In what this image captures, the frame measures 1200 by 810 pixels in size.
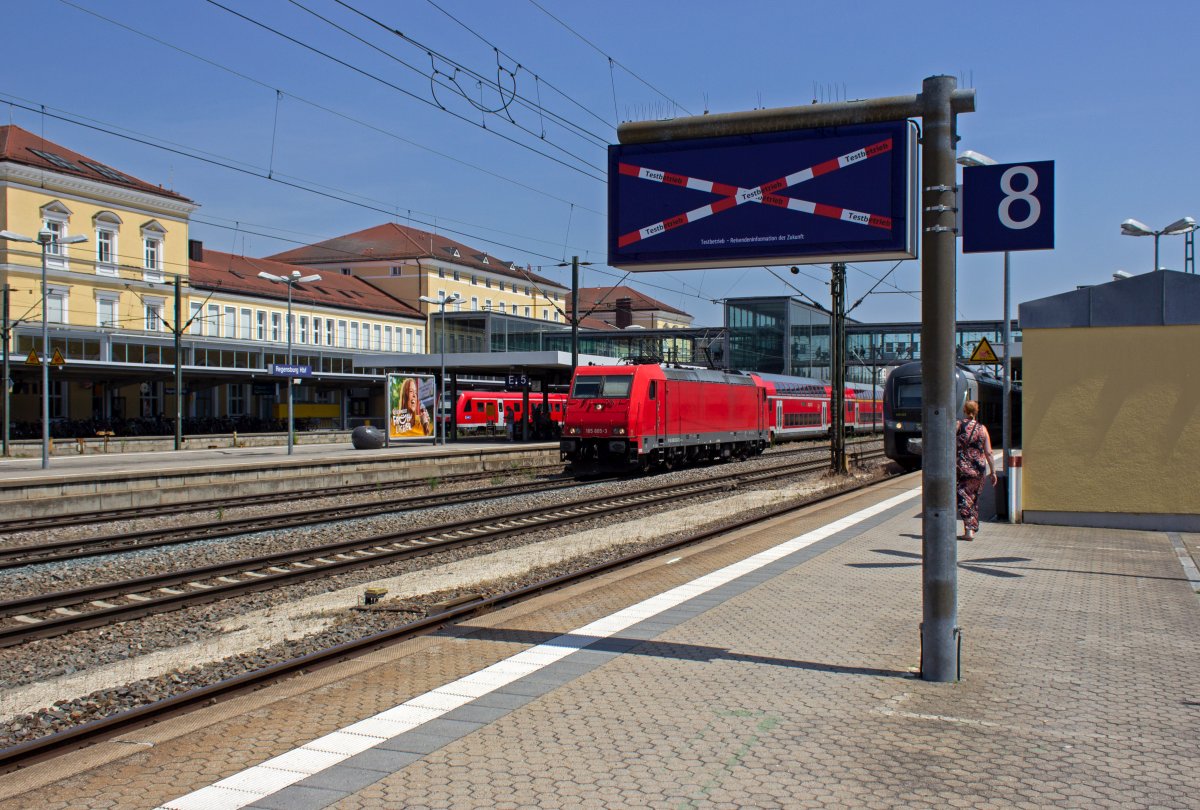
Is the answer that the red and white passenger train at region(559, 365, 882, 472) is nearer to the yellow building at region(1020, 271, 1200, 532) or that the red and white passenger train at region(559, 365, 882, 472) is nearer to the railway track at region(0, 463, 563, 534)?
Answer: the railway track at region(0, 463, 563, 534)

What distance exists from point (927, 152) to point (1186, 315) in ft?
29.4

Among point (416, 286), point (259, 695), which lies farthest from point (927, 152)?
point (416, 286)

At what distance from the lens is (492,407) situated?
55906 millimetres

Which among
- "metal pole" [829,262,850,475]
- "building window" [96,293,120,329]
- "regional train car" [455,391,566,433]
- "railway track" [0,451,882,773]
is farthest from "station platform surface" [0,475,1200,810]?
"building window" [96,293,120,329]

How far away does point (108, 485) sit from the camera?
2339 centimetres

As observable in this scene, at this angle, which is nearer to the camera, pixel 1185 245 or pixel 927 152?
pixel 927 152

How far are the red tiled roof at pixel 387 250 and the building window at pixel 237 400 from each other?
83.5 feet

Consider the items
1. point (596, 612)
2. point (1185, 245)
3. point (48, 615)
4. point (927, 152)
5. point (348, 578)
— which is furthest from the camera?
point (1185, 245)

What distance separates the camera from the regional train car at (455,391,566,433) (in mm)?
53062

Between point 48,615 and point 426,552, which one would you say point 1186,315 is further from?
Result: point 48,615

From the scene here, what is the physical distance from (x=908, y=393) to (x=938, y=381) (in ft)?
76.6

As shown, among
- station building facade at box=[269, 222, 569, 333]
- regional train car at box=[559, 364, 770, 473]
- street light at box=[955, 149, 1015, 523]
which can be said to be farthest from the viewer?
station building facade at box=[269, 222, 569, 333]

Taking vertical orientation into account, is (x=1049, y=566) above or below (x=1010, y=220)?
below

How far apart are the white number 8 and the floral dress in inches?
197
